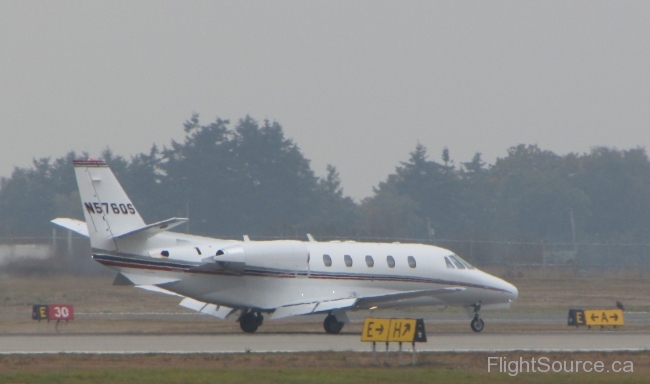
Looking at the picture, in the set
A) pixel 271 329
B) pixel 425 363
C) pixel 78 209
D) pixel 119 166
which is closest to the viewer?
pixel 425 363

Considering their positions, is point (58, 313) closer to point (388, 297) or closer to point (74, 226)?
point (74, 226)

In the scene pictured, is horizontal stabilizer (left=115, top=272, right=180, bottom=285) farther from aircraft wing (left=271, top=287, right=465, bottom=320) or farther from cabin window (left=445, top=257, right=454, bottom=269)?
cabin window (left=445, top=257, right=454, bottom=269)

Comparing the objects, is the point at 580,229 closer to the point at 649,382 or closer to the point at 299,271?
the point at 299,271

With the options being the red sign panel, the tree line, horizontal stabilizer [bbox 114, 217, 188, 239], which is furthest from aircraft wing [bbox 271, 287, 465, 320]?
the tree line

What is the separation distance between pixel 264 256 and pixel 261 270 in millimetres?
389

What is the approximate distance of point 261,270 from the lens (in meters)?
27.4

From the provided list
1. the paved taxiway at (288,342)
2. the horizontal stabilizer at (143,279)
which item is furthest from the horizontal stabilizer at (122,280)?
the paved taxiway at (288,342)

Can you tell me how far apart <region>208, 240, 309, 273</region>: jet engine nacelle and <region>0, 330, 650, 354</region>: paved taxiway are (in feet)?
6.12

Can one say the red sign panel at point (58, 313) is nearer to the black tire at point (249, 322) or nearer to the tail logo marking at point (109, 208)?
the tail logo marking at point (109, 208)

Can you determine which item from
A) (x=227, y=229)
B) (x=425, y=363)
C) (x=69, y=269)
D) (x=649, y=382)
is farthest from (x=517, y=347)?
(x=227, y=229)

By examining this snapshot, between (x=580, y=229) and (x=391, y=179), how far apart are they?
2780 cm

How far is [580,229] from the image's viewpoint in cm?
8744

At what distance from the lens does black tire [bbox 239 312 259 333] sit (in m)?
28.1

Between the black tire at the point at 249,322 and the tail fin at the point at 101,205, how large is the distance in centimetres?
401
